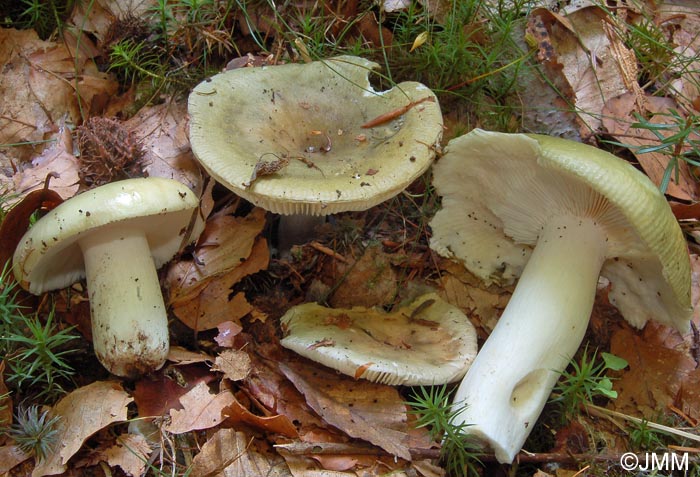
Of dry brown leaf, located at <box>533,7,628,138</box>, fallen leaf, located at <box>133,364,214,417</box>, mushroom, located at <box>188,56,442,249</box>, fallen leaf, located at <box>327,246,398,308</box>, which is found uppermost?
dry brown leaf, located at <box>533,7,628,138</box>

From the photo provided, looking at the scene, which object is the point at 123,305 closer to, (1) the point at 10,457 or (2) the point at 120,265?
(2) the point at 120,265

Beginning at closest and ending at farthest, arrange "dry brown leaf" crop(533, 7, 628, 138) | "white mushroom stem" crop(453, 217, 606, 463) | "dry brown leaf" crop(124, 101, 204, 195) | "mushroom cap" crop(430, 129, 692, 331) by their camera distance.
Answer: "mushroom cap" crop(430, 129, 692, 331) → "white mushroom stem" crop(453, 217, 606, 463) → "dry brown leaf" crop(124, 101, 204, 195) → "dry brown leaf" crop(533, 7, 628, 138)

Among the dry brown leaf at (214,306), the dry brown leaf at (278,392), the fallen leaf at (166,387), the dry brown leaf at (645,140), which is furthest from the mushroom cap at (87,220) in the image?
the dry brown leaf at (645,140)

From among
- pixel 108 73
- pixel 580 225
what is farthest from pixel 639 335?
pixel 108 73

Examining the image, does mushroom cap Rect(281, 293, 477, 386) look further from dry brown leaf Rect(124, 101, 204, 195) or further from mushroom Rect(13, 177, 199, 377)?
dry brown leaf Rect(124, 101, 204, 195)

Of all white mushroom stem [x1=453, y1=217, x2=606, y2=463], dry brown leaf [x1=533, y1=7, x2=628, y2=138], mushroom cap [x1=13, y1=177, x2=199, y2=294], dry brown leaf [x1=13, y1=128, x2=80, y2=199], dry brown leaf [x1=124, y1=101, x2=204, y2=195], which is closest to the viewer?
mushroom cap [x1=13, y1=177, x2=199, y2=294]

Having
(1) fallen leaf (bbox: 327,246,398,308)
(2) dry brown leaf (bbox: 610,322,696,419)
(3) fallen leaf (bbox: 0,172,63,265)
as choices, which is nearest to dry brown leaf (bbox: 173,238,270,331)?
(1) fallen leaf (bbox: 327,246,398,308)

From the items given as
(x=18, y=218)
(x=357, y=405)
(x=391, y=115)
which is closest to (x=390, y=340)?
(x=357, y=405)
